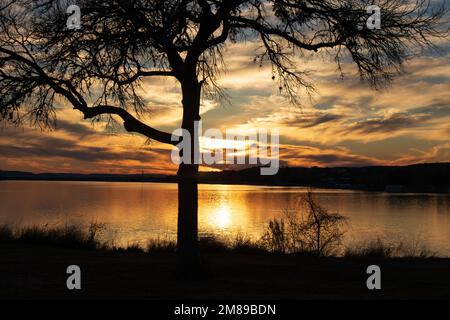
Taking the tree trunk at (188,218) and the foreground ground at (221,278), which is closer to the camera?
the foreground ground at (221,278)

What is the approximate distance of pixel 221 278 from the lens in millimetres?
12297

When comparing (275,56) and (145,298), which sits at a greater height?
(275,56)

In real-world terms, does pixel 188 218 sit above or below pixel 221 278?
above

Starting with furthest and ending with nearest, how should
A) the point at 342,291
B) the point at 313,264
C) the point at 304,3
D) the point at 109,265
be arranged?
the point at 313,264 < the point at 109,265 < the point at 304,3 < the point at 342,291

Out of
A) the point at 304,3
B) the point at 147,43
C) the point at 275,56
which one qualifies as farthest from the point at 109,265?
the point at 304,3

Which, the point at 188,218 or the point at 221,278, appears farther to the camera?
the point at 221,278

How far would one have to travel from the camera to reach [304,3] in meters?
13.0

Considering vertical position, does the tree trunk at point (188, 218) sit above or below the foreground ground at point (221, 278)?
above

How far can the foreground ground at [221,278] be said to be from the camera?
34.2 feet

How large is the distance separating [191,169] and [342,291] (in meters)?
4.18

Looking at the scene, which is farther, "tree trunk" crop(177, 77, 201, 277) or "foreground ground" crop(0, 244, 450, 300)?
"tree trunk" crop(177, 77, 201, 277)

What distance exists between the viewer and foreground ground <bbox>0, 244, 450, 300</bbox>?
1042 cm

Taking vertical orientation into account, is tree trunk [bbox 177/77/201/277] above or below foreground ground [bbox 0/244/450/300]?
above

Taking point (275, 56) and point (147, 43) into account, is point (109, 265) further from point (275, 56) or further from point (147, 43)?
point (275, 56)
